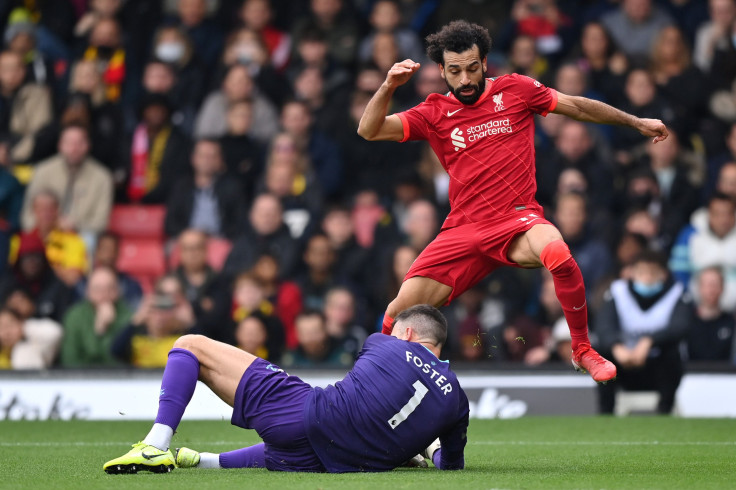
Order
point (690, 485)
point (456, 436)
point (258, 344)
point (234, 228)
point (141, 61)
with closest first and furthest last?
point (690, 485)
point (456, 436)
point (258, 344)
point (234, 228)
point (141, 61)

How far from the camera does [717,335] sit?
1295 centimetres

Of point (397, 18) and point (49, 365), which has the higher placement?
point (397, 18)

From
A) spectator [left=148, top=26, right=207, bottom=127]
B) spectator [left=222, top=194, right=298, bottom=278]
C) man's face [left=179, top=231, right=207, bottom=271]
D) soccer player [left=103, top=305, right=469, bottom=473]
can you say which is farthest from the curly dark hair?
spectator [left=148, top=26, right=207, bottom=127]

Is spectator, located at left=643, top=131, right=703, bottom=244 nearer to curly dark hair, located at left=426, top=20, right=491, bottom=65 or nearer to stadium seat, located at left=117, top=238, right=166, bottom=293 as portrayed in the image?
stadium seat, located at left=117, top=238, right=166, bottom=293

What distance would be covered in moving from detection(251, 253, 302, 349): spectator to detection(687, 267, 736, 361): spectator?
13.0ft

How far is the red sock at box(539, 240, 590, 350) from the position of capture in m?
8.01

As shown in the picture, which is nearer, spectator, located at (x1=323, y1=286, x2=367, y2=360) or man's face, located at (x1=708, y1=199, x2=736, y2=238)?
spectator, located at (x1=323, y1=286, x2=367, y2=360)

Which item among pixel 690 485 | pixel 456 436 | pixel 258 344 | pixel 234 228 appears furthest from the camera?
pixel 234 228

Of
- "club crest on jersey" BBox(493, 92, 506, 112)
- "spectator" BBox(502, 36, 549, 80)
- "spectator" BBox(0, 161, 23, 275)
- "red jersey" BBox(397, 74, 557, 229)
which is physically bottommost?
"spectator" BBox(0, 161, 23, 275)

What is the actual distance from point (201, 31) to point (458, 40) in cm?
862

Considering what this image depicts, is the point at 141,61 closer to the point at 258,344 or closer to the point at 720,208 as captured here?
the point at 258,344

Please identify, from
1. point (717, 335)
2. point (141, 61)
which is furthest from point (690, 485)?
point (141, 61)

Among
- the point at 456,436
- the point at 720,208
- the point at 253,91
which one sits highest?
the point at 253,91

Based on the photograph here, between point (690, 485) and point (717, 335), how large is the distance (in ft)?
20.9
